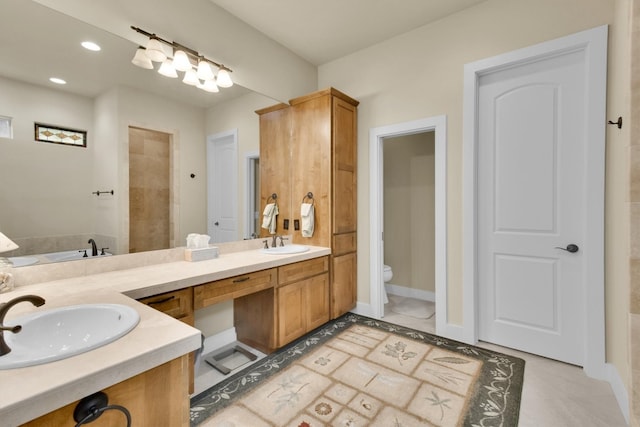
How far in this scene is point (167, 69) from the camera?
221 centimetres

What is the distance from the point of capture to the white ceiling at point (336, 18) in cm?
253

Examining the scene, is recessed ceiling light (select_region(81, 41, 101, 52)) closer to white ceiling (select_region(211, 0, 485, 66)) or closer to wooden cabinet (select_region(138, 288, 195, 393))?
white ceiling (select_region(211, 0, 485, 66))

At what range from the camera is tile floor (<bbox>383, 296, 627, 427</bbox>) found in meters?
1.66


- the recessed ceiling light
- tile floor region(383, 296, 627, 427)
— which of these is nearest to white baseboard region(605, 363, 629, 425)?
tile floor region(383, 296, 627, 427)

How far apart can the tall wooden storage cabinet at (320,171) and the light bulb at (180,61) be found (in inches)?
33.6

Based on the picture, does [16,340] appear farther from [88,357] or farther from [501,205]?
[501,205]

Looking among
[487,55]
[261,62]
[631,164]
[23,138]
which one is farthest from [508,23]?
[23,138]

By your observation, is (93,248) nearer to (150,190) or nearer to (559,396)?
(150,190)

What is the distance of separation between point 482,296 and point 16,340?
2.97 meters

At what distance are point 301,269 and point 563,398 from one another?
6.54 feet

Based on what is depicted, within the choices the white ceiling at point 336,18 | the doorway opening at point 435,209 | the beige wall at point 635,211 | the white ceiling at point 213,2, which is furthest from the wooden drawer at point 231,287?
the white ceiling at point 336,18

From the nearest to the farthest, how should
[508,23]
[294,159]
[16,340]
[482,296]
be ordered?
[16,340] → [508,23] → [482,296] → [294,159]

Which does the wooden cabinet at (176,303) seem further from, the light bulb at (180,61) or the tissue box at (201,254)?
the light bulb at (180,61)

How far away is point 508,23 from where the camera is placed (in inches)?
94.1
